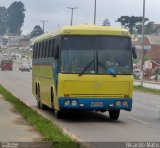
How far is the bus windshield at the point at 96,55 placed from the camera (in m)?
18.7

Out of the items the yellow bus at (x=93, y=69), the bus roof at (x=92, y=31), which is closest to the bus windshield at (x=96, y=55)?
the yellow bus at (x=93, y=69)

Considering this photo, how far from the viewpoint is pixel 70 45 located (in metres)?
18.9

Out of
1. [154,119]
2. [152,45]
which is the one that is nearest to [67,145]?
[154,119]

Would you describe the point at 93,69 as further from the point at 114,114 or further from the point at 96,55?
the point at 114,114

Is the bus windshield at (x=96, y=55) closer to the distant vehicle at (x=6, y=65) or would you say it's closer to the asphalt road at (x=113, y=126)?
the asphalt road at (x=113, y=126)

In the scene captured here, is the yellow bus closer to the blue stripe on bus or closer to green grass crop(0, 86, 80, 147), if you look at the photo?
the blue stripe on bus

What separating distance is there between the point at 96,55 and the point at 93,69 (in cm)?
46

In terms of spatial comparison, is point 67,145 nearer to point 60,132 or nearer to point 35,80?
point 60,132

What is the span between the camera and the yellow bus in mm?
18578

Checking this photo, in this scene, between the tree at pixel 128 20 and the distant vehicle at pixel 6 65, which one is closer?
the distant vehicle at pixel 6 65

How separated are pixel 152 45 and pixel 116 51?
124 m

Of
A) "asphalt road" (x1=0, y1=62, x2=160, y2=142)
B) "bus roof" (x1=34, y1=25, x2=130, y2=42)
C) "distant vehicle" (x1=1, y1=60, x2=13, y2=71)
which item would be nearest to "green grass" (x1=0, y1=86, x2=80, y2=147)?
"asphalt road" (x1=0, y1=62, x2=160, y2=142)

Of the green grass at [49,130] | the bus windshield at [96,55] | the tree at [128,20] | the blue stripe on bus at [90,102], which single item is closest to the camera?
the green grass at [49,130]

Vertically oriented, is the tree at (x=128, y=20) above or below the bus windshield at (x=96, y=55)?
above
